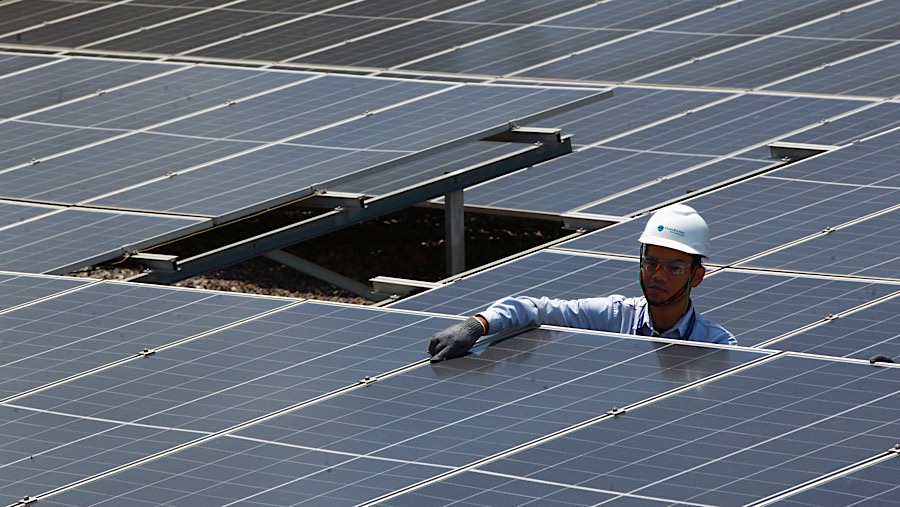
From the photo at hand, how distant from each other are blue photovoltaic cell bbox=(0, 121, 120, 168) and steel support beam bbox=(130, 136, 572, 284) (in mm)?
2684

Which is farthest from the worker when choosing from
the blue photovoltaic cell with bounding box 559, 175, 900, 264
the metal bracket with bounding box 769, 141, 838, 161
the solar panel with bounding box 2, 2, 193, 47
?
the solar panel with bounding box 2, 2, 193, 47

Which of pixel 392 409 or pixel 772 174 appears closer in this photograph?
pixel 392 409

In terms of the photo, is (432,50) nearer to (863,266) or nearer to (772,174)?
(772,174)

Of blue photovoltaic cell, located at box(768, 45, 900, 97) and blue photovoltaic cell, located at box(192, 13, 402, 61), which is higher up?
blue photovoltaic cell, located at box(192, 13, 402, 61)

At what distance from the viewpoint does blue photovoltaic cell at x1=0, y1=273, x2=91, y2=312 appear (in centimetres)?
1444

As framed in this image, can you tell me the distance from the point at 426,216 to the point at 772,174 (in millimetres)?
7058

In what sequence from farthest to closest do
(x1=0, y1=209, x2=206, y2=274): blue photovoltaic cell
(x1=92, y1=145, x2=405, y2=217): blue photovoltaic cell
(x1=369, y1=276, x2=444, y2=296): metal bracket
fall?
(x1=92, y1=145, x2=405, y2=217): blue photovoltaic cell
(x1=0, y1=209, x2=206, y2=274): blue photovoltaic cell
(x1=369, y1=276, x2=444, y2=296): metal bracket

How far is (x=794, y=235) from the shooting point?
16.0 metres

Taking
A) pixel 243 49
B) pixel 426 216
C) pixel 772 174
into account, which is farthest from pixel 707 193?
pixel 243 49

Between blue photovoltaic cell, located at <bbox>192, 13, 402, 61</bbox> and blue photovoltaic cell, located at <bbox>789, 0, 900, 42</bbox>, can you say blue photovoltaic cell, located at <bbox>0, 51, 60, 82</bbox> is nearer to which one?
blue photovoltaic cell, located at <bbox>192, 13, 402, 61</bbox>

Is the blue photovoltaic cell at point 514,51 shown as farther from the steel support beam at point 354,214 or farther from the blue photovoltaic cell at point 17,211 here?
the blue photovoltaic cell at point 17,211

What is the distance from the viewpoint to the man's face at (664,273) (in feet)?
39.6

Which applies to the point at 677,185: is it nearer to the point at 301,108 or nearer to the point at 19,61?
the point at 301,108

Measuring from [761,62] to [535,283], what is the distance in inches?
385
